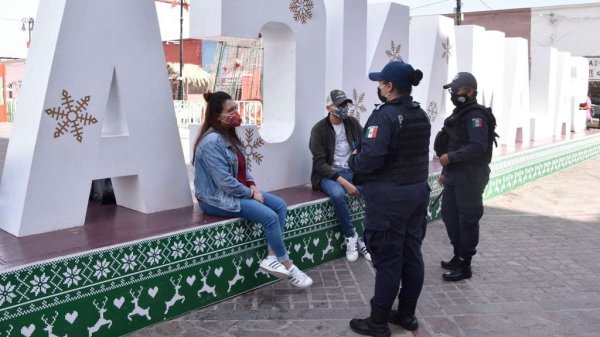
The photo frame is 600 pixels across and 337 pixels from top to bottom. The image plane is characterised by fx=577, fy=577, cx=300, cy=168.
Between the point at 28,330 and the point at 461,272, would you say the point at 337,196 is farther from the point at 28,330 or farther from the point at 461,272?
the point at 28,330

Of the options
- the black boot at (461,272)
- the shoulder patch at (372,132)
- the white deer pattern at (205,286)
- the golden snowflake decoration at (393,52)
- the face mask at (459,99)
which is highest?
the golden snowflake decoration at (393,52)

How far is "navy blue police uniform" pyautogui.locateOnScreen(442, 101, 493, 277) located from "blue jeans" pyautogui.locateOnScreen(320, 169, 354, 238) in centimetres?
90

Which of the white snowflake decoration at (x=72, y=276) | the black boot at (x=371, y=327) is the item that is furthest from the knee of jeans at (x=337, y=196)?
the white snowflake decoration at (x=72, y=276)

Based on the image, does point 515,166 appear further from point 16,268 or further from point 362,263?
point 16,268

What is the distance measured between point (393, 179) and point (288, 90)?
7.96ft

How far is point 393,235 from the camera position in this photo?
3.53m

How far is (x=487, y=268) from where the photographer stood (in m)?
5.14

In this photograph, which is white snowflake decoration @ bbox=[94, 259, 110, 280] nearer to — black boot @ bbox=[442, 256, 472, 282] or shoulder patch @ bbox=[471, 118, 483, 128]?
black boot @ bbox=[442, 256, 472, 282]

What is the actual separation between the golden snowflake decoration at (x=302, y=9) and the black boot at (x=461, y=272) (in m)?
2.70

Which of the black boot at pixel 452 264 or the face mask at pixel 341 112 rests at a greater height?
the face mask at pixel 341 112

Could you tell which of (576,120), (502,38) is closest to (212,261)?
(502,38)

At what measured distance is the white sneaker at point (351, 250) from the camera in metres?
5.24

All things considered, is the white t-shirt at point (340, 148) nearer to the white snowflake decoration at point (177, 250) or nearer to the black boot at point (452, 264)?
the black boot at point (452, 264)

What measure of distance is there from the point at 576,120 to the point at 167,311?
13257 mm
